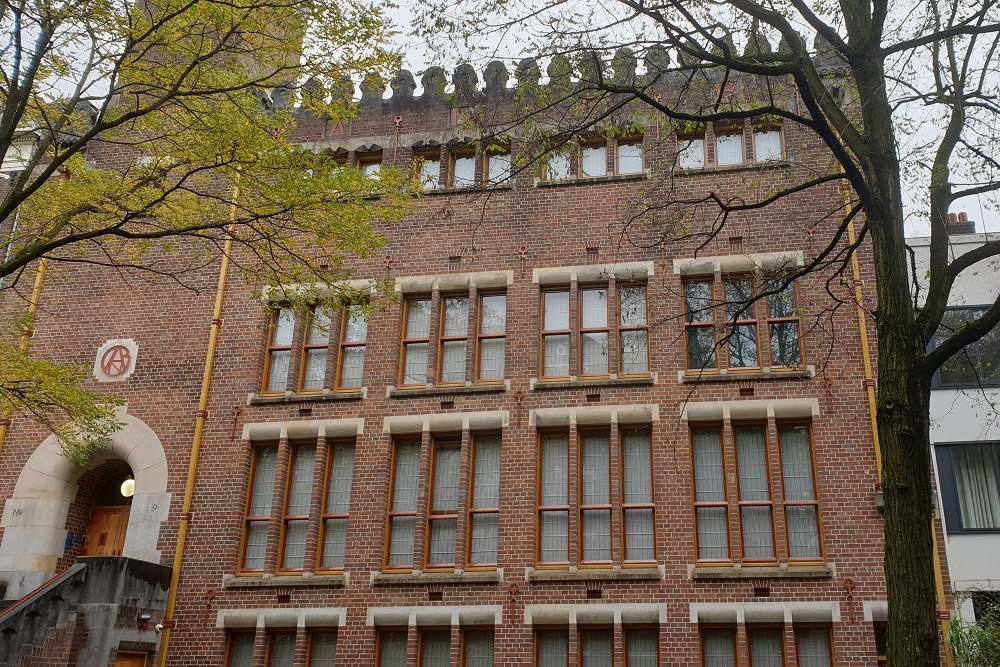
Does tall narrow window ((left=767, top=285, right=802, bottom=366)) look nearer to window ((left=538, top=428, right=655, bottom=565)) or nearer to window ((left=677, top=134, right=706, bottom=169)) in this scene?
window ((left=538, top=428, right=655, bottom=565))

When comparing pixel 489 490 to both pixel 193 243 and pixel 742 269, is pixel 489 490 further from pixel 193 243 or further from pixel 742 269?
pixel 193 243

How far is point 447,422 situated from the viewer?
17.3 meters

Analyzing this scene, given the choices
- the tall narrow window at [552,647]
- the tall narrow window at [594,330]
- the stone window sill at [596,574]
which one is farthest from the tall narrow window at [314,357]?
the tall narrow window at [552,647]

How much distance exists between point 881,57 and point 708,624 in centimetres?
936

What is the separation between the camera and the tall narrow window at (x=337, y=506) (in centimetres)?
1716

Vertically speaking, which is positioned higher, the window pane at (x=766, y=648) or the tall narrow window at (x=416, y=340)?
the tall narrow window at (x=416, y=340)

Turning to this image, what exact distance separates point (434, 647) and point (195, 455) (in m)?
6.07

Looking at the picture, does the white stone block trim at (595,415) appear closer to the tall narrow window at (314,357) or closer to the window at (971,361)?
the tall narrow window at (314,357)

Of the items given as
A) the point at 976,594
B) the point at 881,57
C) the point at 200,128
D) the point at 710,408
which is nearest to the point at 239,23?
the point at 200,128

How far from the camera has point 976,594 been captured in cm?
1653

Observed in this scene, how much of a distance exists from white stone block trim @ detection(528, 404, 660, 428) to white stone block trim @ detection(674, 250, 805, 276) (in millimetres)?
2825

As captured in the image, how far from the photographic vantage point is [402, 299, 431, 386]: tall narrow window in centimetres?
1817

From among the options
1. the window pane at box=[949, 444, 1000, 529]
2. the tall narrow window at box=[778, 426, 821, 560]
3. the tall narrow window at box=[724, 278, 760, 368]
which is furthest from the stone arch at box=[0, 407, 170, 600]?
the window pane at box=[949, 444, 1000, 529]

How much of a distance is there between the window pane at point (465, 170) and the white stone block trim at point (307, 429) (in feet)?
18.0
